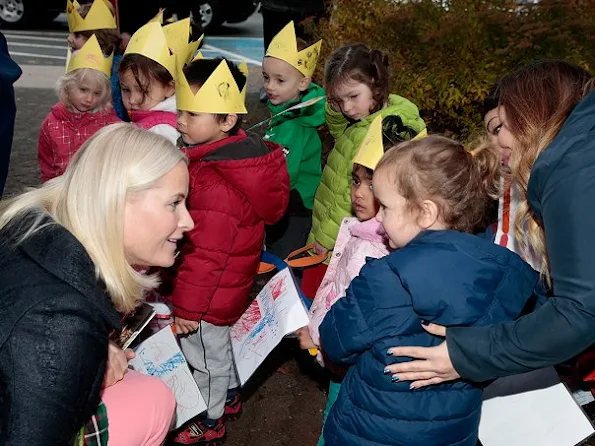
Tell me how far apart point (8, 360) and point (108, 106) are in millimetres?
2810

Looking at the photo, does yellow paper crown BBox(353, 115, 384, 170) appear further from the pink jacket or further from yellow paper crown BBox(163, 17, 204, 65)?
yellow paper crown BBox(163, 17, 204, 65)

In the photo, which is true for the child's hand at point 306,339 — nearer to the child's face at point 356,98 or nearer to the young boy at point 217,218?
the young boy at point 217,218

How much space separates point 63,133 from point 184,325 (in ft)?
5.66

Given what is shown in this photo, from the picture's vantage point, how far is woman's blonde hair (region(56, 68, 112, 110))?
4.35 m

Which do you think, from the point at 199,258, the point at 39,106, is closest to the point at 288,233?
the point at 199,258

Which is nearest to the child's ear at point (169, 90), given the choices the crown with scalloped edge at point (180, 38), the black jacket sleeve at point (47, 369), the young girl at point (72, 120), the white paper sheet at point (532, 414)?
the crown with scalloped edge at point (180, 38)

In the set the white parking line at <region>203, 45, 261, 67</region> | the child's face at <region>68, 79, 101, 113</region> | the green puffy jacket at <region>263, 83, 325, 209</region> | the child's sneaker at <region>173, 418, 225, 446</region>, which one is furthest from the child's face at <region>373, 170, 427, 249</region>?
the white parking line at <region>203, 45, 261, 67</region>

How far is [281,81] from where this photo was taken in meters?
4.37

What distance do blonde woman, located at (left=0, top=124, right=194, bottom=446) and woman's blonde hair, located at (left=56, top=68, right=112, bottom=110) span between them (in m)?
2.12

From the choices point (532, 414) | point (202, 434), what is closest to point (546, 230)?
point (532, 414)

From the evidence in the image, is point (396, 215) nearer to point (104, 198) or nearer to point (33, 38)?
point (104, 198)

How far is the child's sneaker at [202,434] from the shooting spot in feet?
11.3

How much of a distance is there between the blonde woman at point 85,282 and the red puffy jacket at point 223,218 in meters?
0.56

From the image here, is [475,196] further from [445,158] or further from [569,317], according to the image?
[569,317]
